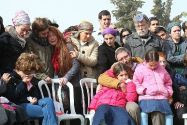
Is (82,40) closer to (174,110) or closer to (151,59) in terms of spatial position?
(151,59)

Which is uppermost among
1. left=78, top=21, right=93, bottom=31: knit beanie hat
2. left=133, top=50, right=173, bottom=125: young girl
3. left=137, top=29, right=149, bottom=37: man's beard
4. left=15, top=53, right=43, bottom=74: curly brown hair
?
left=78, top=21, right=93, bottom=31: knit beanie hat

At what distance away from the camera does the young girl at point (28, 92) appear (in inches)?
229

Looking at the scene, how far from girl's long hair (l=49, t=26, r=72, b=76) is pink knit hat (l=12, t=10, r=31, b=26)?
1.66ft

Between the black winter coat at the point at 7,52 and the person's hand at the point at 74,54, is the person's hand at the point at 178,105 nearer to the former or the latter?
the person's hand at the point at 74,54

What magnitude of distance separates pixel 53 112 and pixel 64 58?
1201mm

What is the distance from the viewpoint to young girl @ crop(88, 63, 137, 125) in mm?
5965

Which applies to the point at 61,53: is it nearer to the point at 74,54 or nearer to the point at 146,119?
the point at 74,54

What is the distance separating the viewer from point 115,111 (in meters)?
6.06

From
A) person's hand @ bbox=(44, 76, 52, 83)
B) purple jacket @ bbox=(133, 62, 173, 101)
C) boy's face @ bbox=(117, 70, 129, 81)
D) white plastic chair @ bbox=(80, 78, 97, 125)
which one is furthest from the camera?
white plastic chair @ bbox=(80, 78, 97, 125)

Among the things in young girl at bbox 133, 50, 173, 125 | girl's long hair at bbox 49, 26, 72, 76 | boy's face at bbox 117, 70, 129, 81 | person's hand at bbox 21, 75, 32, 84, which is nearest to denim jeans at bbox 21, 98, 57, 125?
person's hand at bbox 21, 75, 32, 84

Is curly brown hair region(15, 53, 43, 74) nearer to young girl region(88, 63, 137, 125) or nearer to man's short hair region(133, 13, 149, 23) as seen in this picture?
young girl region(88, 63, 137, 125)

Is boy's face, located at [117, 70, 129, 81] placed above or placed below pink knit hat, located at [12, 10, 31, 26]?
below

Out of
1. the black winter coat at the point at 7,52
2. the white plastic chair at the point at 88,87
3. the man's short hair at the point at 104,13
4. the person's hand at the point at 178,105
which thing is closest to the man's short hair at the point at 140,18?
the man's short hair at the point at 104,13

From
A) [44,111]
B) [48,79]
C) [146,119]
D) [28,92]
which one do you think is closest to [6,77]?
[28,92]
